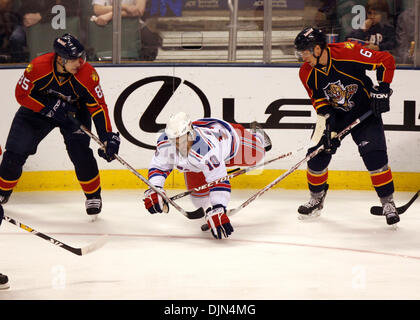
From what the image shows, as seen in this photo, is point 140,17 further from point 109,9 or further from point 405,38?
point 405,38

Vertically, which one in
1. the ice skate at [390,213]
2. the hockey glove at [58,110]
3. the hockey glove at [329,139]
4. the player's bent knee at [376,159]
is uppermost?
the hockey glove at [58,110]

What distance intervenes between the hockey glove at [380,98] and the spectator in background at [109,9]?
2122mm

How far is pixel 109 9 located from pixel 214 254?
8.27 ft

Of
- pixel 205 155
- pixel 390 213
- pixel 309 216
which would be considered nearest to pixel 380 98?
pixel 390 213

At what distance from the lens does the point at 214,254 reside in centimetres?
426

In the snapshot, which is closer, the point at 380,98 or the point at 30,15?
the point at 380,98

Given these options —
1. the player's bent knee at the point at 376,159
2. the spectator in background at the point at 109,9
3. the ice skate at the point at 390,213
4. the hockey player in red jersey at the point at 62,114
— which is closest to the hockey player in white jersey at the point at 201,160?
the hockey player in red jersey at the point at 62,114

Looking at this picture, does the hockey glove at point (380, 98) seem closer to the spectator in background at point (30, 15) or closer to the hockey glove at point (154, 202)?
the hockey glove at point (154, 202)

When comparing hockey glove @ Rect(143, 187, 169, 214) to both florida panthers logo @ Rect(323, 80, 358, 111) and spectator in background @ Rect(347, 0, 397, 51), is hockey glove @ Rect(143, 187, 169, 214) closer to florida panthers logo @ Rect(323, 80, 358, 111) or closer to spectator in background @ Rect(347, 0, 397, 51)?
florida panthers logo @ Rect(323, 80, 358, 111)

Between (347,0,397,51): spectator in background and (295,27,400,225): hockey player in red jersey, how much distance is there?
1286mm

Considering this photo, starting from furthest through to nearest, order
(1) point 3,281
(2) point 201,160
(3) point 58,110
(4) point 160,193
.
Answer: (3) point 58,110 < (4) point 160,193 < (2) point 201,160 < (1) point 3,281

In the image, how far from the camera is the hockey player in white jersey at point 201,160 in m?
4.35

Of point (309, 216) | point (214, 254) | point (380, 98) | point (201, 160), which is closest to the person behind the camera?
point (214, 254)

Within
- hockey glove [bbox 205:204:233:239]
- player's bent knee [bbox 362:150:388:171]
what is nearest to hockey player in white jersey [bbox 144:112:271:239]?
hockey glove [bbox 205:204:233:239]
